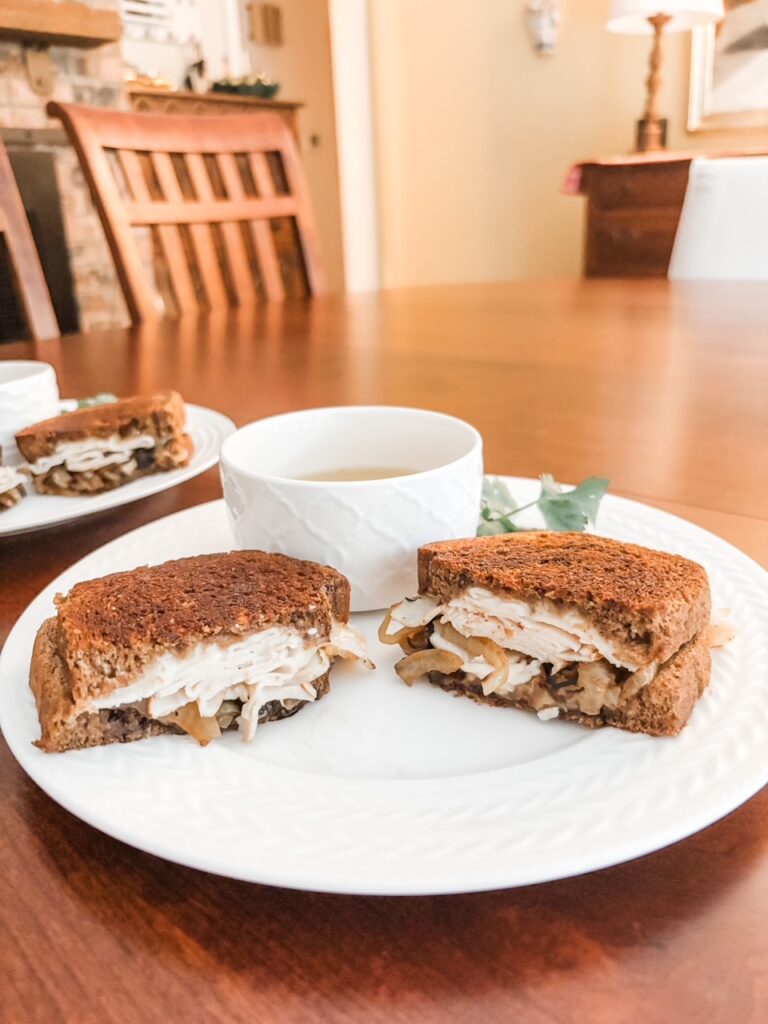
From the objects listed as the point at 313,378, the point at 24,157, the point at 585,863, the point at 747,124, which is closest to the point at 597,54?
the point at 747,124

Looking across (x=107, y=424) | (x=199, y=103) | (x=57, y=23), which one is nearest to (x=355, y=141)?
(x=199, y=103)

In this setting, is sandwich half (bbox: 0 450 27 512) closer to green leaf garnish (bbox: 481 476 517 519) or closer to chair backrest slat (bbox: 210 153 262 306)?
green leaf garnish (bbox: 481 476 517 519)

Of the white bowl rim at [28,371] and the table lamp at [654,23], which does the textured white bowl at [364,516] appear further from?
the table lamp at [654,23]

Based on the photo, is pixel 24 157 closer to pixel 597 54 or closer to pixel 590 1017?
pixel 597 54

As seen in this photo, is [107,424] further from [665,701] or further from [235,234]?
[235,234]

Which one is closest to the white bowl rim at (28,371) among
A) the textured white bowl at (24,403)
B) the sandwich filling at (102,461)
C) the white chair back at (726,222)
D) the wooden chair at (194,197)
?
the textured white bowl at (24,403)
